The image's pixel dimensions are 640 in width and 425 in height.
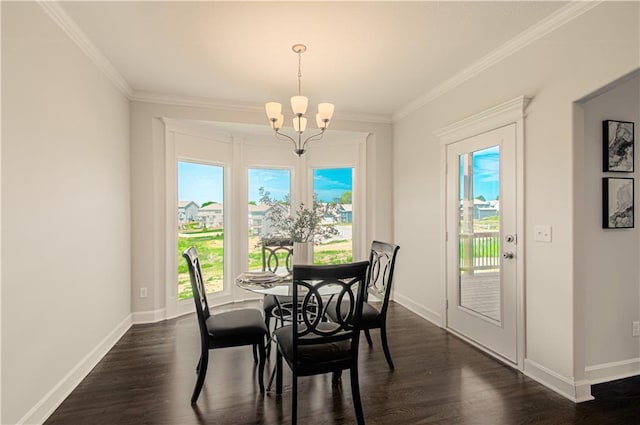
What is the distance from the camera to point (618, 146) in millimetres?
2412

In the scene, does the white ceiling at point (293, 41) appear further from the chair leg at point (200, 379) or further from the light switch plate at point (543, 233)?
the chair leg at point (200, 379)

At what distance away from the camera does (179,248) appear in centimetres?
411

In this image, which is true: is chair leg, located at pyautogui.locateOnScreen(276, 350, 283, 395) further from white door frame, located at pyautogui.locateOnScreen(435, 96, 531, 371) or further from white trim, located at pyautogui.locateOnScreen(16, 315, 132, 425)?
white door frame, located at pyautogui.locateOnScreen(435, 96, 531, 371)

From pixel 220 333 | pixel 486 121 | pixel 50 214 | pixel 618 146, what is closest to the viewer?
pixel 50 214

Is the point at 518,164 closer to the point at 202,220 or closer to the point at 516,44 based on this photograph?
the point at 516,44

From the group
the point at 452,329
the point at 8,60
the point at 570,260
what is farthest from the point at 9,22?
the point at 452,329

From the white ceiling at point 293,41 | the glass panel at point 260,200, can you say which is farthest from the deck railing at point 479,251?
the glass panel at point 260,200

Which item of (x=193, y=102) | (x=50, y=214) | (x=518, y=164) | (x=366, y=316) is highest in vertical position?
(x=193, y=102)

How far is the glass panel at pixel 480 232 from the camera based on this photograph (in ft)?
9.64

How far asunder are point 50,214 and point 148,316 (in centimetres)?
209

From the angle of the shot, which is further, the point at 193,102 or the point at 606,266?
the point at 193,102

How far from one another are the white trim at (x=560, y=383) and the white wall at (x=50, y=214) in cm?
357

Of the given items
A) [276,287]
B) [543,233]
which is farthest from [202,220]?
[543,233]

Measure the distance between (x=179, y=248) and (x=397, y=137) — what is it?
134 inches
